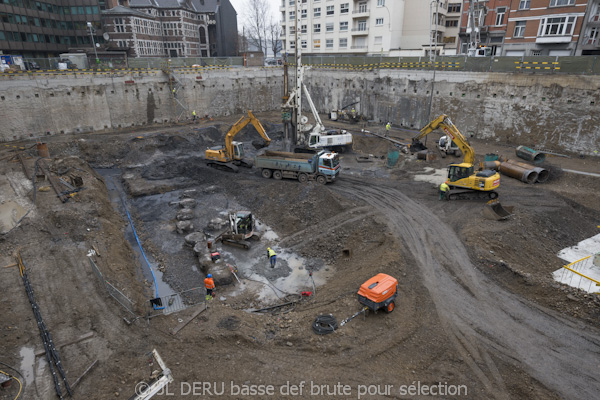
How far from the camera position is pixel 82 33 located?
58469 millimetres

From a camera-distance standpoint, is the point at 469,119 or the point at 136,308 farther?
the point at 469,119

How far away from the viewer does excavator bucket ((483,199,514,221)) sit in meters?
18.8

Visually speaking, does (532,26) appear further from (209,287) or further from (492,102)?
(209,287)

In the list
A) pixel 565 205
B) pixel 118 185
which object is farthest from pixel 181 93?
pixel 565 205

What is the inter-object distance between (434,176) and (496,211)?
6609mm

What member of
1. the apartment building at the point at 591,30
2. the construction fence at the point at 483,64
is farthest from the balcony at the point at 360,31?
→ the apartment building at the point at 591,30

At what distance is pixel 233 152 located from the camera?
28453mm

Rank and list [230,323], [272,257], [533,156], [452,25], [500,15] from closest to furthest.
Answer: [230,323], [272,257], [533,156], [500,15], [452,25]

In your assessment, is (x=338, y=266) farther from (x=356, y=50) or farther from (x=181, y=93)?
(x=356, y=50)

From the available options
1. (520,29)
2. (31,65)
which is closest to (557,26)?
(520,29)

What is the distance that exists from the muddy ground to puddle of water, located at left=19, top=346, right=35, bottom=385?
0.05 m

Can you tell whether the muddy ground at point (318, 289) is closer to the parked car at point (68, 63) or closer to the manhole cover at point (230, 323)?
the manhole cover at point (230, 323)

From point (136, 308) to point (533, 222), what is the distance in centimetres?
1913

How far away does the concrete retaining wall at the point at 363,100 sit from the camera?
94.0 feet
